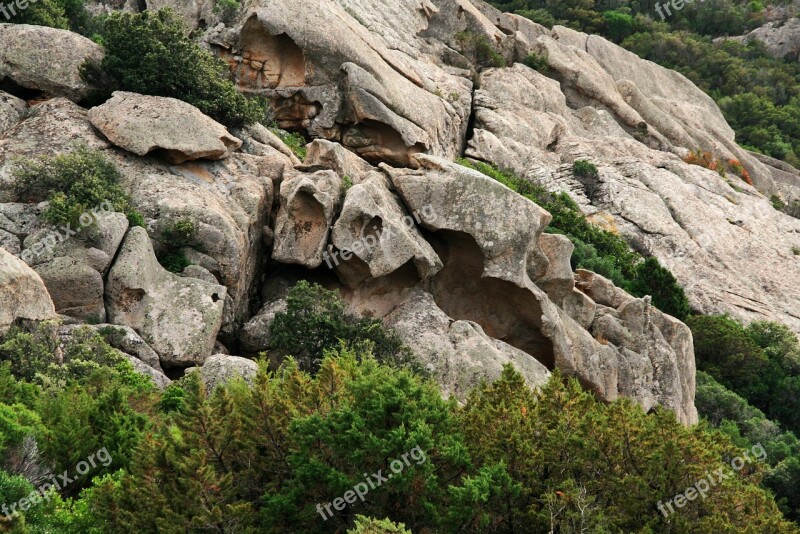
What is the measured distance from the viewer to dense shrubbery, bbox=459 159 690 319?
45156 mm

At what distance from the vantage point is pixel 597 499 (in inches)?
687

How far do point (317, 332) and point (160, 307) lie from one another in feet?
15.2

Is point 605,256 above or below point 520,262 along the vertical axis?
below

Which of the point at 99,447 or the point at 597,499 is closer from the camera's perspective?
the point at 597,499

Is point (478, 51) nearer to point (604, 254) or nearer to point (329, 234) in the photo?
point (604, 254)

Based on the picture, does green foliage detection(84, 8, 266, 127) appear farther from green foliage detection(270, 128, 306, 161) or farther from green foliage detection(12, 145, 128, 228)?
green foliage detection(12, 145, 128, 228)

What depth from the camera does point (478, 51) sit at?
61625mm

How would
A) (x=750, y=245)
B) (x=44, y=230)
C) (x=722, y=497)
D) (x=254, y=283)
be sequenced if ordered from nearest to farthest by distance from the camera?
(x=722, y=497) → (x=44, y=230) → (x=254, y=283) → (x=750, y=245)

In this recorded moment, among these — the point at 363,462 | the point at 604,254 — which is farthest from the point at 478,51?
the point at 363,462

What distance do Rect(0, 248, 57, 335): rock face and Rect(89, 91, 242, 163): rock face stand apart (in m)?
7.75

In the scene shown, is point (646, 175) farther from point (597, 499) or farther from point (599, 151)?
point (597, 499)

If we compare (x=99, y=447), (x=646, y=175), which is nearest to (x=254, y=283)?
(x=99, y=447)

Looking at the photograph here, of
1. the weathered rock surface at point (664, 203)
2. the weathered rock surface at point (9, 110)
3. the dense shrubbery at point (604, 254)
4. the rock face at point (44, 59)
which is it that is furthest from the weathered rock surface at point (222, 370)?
the weathered rock surface at point (664, 203)

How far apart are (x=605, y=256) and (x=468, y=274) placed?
17339 millimetres
